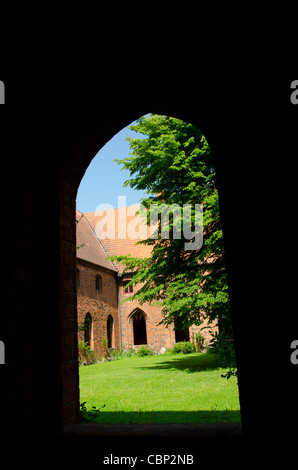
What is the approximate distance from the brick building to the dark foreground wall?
16039 millimetres

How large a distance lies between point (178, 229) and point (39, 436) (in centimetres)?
886

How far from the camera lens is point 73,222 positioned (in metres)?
2.90

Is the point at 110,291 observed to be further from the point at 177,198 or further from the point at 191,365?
the point at 177,198

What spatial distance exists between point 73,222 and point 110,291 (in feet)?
66.4

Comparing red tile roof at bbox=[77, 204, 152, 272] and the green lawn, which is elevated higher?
red tile roof at bbox=[77, 204, 152, 272]

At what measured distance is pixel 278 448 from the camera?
1765mm

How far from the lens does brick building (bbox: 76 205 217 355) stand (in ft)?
64.8

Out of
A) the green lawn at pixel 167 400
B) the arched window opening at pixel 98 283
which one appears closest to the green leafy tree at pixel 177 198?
the green lawn at pixel 167 400

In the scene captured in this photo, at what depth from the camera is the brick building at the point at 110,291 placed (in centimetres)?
1977

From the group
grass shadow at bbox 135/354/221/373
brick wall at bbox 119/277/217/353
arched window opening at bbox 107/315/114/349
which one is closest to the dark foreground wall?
grass shadow at bbox 135/354/221/373

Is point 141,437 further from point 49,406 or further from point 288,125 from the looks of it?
point 288,125

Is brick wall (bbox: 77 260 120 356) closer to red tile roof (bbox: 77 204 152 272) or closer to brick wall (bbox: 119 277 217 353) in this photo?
brick wall (bbox: 119 277 217 353)
